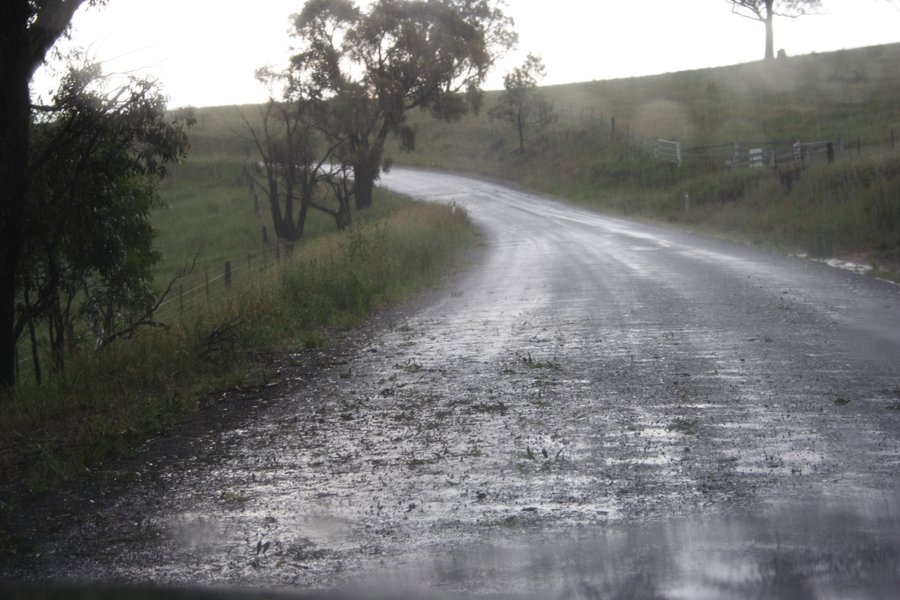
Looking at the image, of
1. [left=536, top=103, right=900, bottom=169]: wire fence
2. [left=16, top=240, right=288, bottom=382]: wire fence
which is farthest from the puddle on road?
[left=536, top=103, right=900, bottom=169]: wire fence

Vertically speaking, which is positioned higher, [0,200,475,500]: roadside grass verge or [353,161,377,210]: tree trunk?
[353,161,377,210]: tree trunk

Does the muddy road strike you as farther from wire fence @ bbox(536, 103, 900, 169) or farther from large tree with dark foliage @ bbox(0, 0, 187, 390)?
wire fence @ bbox(536, 103, 900, 169)

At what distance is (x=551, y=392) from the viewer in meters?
9.02

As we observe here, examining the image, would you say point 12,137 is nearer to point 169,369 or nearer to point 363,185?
point 169,369

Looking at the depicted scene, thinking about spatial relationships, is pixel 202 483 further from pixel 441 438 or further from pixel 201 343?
pixel 201 343

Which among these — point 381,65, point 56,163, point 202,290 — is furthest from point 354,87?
point 56,163

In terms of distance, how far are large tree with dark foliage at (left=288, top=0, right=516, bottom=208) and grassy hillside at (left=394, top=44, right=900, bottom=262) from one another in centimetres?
923

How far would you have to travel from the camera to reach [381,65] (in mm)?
42406

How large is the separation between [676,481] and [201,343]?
6.68m

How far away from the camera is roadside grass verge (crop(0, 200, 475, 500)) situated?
7492mm

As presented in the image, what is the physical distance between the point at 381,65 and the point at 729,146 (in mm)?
17533

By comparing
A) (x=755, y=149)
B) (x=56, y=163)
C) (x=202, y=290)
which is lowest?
(x=202, y=290)

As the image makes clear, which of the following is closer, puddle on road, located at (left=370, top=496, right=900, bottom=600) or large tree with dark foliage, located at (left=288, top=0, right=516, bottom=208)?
puddle on road, located at (left=370, top=496, right=900, bottom=600)

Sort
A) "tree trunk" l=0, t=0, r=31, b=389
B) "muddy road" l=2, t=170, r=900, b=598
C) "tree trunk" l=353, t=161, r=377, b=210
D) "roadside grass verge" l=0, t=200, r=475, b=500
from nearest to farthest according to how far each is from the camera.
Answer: "muddy road" l=2, t=170, r=900, b=598
"roadside grass verge" l=0, t=200, r=475, b=500
"tree trunk" l=0, t=0, r=31, b=389
"tree trunk" l=353, t=161, r=377, b=210
